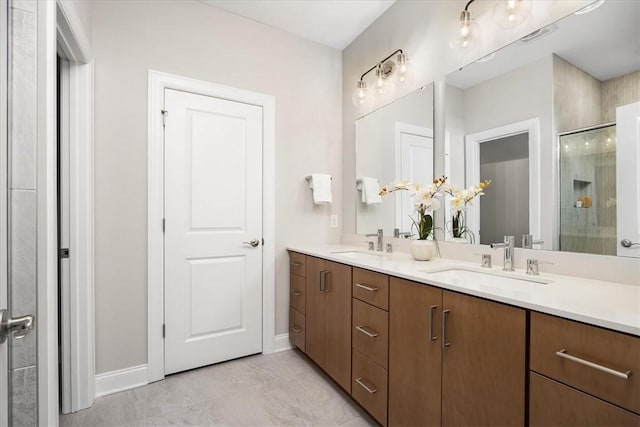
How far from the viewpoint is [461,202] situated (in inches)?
67.6

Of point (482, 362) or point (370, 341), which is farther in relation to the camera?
point (370, 341)

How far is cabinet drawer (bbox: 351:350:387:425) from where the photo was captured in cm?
148

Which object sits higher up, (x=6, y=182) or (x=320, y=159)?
(x=320, y=159)

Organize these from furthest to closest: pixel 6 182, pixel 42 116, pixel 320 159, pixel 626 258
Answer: pixel 320 159
pixel 626 258
pixel 42 116
pixel 6 182

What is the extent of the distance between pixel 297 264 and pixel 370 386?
1063mm

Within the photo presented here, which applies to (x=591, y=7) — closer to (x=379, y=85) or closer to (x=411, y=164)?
(x=411, y=164)

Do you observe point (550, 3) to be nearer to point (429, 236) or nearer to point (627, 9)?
point (627, 9)

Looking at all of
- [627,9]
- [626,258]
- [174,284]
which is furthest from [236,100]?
[626,258]

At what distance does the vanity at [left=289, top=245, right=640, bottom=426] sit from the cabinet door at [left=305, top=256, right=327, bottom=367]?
5.3 inches

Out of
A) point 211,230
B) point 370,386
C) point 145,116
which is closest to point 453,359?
point 370,386

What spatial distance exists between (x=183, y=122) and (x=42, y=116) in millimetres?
1204

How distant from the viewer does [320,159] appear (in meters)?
2.73

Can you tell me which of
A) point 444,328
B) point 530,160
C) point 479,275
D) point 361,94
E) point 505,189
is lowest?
point 444,328

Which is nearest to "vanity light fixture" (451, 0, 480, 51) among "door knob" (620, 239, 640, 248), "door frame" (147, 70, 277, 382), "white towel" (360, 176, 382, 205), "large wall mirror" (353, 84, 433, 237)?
"large wall mirror" (353, 84, 433, 237)
